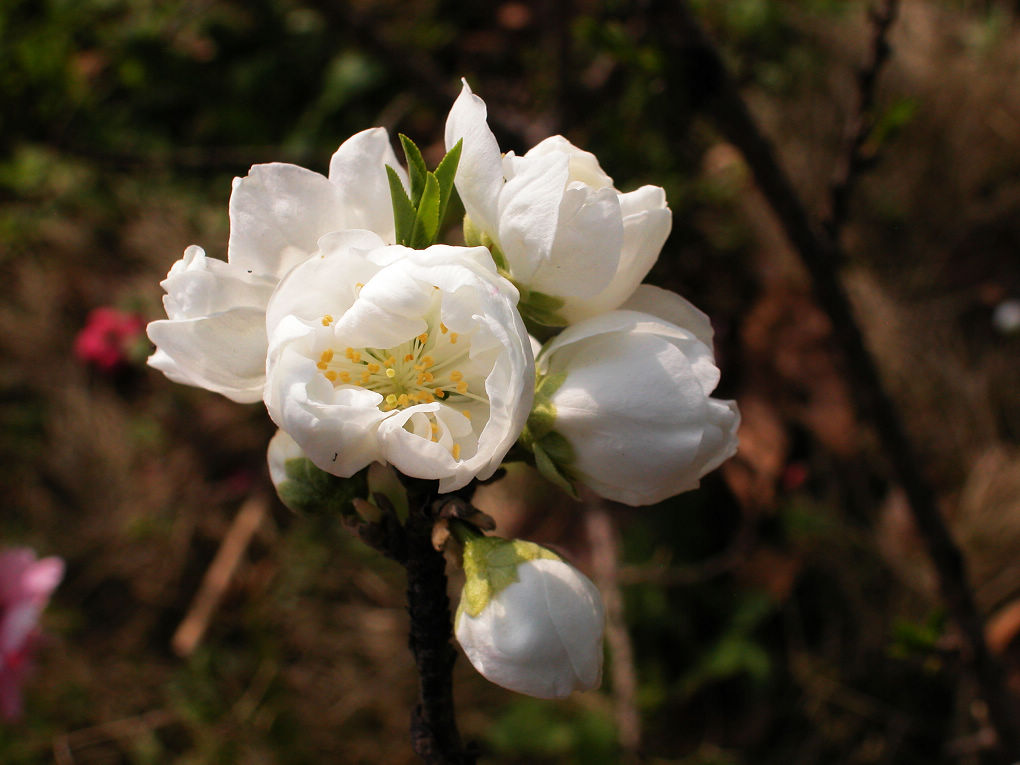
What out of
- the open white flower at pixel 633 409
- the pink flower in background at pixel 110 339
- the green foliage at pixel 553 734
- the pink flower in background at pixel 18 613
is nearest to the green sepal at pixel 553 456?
the open white flower at pixel 633 409

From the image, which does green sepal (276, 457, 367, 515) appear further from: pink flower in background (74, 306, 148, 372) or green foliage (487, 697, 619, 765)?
pink flower in background (74, 306, 148, 372)

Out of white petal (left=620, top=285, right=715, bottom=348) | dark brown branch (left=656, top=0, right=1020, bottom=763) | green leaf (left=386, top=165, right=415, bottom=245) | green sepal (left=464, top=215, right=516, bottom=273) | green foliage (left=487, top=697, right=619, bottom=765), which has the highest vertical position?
green leaf (left=386, top=165, right=415, bottom=245)

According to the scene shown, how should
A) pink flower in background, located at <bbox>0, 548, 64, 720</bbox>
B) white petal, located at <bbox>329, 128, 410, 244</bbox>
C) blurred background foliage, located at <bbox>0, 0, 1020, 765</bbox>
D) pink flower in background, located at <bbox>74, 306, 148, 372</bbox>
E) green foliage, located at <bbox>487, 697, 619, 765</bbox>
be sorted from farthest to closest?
pink flower in background, located at <bbox>74, 306, 148, 372</bbox>, blurred background foliage, located at <bbox>0, 0, 1020, 765</bbox>, green foliage, located at <bbox>487, 697, 619, 765</bbox>, pink flower in background, located at <bbox>0, 548, 64, 720</bbox>, white petal, located at <bbox>329, 128, 410, 244</bbox>

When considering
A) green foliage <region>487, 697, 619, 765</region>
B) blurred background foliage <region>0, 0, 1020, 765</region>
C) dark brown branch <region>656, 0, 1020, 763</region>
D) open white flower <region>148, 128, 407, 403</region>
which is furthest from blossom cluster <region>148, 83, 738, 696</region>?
green foliage <region>487, 697, 619, 765</region>

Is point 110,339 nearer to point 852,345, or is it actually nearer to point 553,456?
point 852,345

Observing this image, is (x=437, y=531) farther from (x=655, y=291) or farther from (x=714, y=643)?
(x=714, y=643)

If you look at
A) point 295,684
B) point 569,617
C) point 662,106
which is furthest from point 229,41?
point 569,617

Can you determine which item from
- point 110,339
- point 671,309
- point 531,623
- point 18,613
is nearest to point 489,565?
point 531,623
